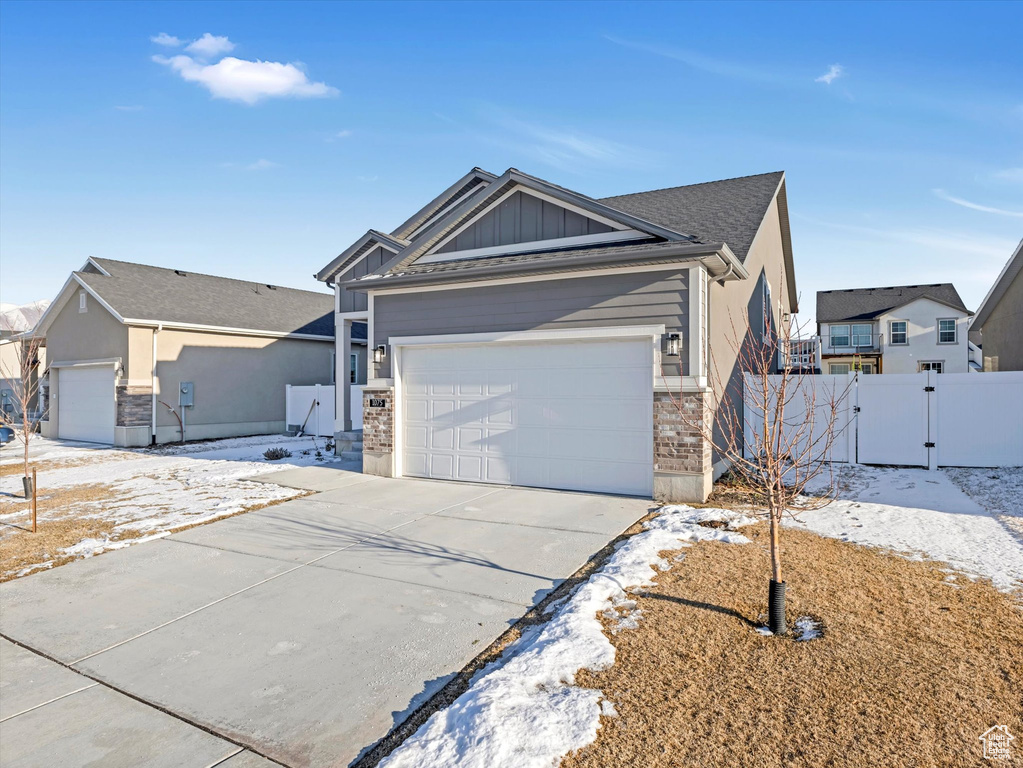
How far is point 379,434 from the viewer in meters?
10.5

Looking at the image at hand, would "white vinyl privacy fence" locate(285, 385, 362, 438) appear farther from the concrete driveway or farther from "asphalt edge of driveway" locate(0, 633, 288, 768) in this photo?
"asphalt edge of driveway" locate(0, 633, 288, 768)

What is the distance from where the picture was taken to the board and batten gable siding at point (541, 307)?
27.1 ft

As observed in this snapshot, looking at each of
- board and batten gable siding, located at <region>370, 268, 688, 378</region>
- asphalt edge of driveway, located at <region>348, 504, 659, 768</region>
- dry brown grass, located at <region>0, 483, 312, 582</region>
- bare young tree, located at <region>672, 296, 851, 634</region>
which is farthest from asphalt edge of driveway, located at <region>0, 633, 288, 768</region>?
board and batten gable siding, located at <region>370, 268, 688, 378</region>

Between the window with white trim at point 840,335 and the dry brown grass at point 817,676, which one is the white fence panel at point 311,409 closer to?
the dry brown grass at point 817,676

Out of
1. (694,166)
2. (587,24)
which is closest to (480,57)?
(587,24)

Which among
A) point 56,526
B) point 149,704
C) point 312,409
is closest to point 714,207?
point 149,704

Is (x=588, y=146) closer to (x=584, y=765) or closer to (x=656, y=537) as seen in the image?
(x=656, y=537)

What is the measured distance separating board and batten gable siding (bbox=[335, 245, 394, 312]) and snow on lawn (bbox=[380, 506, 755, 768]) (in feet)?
35.3

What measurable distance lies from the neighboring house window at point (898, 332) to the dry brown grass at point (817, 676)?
31.5 metres

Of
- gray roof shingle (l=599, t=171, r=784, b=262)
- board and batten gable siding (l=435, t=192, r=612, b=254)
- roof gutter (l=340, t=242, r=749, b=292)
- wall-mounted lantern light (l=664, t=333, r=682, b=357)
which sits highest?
gray roof shingle (l=599, t=171, r=784, b=262)

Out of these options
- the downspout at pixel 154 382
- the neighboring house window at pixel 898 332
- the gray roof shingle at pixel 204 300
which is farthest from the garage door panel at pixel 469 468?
the neighboring house window at pixel 898 332

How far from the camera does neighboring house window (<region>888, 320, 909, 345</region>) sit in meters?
31.2

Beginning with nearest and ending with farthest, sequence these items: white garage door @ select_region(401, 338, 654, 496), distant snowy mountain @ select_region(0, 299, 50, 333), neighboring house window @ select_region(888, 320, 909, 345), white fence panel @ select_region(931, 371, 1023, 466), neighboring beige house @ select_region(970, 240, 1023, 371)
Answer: white garage door @ select_region(401, 338, 654, 496) < white fence panel @ select_region(931, 371, 1023, 466) < neighboring beige house @ select_region(970, 240, 1023, 371) < neighboring house window @ select_region(888, 320, 909, 345) < distant snowy mountain @ select_region(0, 299, 50, 333)

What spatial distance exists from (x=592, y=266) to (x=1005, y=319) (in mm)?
13271
